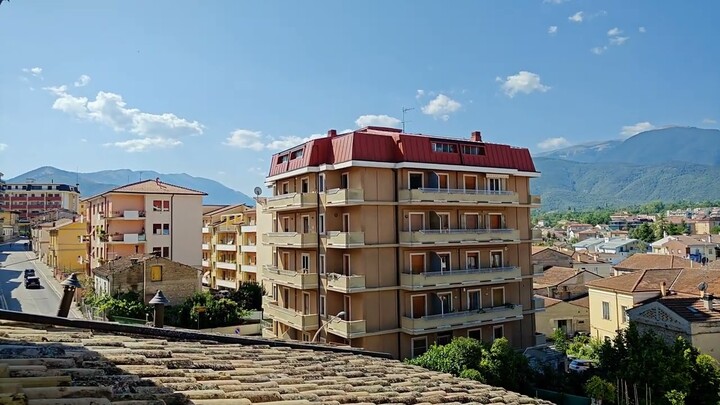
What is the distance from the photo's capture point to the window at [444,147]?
26.5 m

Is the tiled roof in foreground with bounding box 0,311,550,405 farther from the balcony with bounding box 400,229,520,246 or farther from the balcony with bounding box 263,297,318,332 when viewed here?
the balcony with bounding box 263,297,318,332

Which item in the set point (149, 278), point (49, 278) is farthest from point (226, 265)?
point (149, 278)

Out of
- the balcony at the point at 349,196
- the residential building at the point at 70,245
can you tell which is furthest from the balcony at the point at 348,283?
the residential building at the point at 70,245

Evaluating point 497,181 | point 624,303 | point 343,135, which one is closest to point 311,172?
point 343,135

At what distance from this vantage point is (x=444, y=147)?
26812 millimetres

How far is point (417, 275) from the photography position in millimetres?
24781

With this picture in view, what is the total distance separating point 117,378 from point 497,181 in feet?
86.9

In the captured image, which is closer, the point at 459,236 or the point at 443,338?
the point at 443,338

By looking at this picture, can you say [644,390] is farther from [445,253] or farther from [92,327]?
[92,327]

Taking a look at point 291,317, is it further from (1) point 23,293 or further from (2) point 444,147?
(1) point 23,293

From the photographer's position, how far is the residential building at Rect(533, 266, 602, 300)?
46250 mm

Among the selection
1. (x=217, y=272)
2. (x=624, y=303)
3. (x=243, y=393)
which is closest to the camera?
(x=243, y=393)

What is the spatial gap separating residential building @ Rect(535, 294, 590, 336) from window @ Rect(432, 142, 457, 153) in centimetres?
2111

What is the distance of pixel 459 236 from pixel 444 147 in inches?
192
